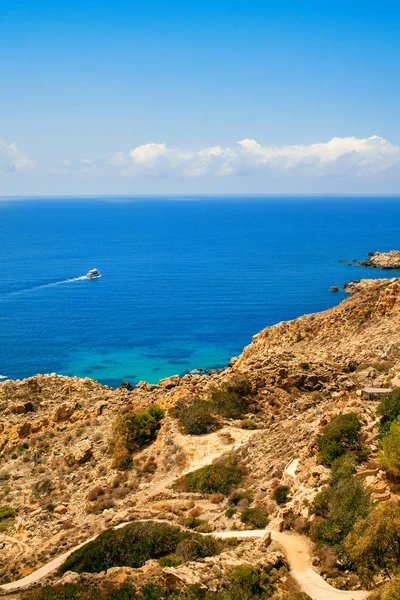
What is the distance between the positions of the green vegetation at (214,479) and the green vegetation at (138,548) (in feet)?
14.8

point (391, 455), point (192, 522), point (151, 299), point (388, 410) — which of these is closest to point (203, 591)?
point (192, 522)

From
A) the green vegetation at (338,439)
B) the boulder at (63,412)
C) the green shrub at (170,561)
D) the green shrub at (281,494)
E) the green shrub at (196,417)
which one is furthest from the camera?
the boulder at (63,412)

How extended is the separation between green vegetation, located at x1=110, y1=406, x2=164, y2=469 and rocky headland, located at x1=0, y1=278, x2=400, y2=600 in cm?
36

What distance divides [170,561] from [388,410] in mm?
10826

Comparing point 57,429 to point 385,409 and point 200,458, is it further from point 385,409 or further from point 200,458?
point 385,409

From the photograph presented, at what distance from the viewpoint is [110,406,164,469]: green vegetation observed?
31.3 meters

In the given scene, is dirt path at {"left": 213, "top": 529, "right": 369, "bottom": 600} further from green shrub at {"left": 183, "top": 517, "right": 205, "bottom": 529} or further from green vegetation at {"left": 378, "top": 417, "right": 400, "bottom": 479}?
green vegetation at {"left": 378, "top": 417, "right": 400, "bottom": 479}

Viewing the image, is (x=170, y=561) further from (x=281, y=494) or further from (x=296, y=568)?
(x=281, y=494)

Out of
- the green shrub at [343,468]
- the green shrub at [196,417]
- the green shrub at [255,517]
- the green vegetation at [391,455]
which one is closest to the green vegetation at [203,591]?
the green shrub at [255,517]

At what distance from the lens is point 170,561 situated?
1850cm

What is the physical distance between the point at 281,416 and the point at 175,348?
41.6 m

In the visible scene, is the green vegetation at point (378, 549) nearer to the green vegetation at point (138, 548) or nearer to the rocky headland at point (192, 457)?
the rocky headland at point (192, 457)

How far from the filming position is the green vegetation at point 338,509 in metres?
18.1

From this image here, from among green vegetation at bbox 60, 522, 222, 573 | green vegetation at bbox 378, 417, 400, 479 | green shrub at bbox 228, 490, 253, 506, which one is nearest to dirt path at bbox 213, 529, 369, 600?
green vegetation at bbox 60, 522, 222, 573
